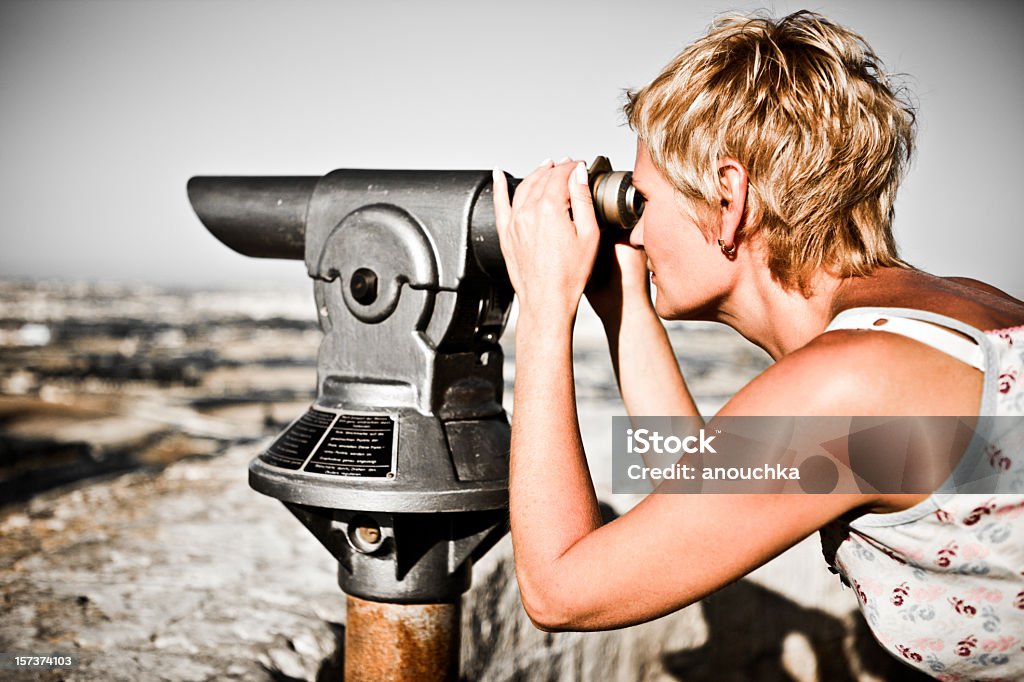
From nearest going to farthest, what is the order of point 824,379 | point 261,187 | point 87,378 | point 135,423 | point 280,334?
point 824,379, point 261,187, point 135,423, point 87,378, point 280,334

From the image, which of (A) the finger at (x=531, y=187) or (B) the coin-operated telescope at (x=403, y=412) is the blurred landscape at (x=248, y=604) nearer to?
(B) the coin-operated telescope at (x=403, y=412)

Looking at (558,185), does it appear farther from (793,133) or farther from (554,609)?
(554,609)

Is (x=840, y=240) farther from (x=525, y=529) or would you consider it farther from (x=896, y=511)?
(x=525, y=529)

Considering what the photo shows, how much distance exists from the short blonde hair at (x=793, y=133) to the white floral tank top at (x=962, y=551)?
0.21 metres

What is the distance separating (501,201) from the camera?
1.39 metres

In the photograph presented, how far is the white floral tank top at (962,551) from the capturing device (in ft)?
3.87

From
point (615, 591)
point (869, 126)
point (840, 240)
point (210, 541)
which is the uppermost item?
point (869, 126)

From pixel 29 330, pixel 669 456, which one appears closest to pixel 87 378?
pixel 29 330

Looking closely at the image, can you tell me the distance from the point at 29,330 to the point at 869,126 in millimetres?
24846

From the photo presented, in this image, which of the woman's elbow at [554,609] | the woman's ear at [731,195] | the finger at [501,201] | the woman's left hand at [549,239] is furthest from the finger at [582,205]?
the woman's elbow at [554,609]

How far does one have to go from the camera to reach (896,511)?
48.0 inches

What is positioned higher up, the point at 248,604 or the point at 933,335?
the point at 933,335

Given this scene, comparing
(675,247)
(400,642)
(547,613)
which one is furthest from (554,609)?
(675,247)

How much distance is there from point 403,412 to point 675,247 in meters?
Answer: 0.52
